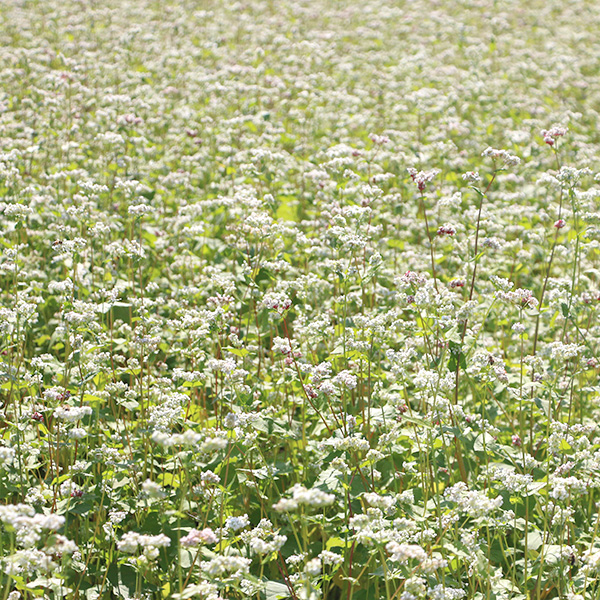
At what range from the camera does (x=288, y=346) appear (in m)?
3.94

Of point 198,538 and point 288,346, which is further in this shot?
point 288,346

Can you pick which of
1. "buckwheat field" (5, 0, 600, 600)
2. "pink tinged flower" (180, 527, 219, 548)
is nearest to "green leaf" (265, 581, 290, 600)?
"buckwheat field" (5, 0, 600, 600)

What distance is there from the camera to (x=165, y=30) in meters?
13.1

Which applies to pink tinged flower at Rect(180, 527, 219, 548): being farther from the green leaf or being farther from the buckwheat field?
the green leaf

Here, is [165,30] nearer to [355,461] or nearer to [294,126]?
[294,126]

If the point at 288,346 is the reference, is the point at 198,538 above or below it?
below

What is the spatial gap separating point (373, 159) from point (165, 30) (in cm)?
732

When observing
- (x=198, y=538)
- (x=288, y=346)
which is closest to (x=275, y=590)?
(x=198, y=538)

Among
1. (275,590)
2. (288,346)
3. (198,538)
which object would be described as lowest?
(275,590)

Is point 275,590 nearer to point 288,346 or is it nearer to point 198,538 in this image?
point 198,538

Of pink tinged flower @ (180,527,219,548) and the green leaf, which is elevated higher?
pink tinged flower @ (180,527,219,548)

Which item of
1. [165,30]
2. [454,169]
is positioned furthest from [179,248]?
→ [165,30]

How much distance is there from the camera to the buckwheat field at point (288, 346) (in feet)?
11.9

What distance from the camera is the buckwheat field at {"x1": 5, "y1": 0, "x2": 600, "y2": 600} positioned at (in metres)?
3.62
